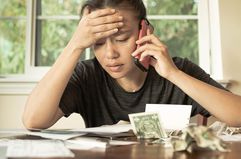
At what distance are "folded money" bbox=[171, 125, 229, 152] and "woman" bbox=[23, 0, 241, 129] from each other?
0.45 metres

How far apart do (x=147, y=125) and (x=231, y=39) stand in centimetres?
128

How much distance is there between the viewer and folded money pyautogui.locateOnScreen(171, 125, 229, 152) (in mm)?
A: 625

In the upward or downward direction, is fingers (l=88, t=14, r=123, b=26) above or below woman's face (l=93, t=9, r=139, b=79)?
above

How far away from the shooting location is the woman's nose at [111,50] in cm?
112

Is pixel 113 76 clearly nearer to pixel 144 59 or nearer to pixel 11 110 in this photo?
pixel 144 59

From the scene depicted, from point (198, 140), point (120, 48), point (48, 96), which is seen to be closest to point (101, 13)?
point (120, 48)

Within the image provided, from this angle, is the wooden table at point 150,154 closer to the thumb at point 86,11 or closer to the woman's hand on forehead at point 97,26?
the woman's hand on forehead at point 97,26

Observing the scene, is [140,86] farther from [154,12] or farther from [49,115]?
[154,12]

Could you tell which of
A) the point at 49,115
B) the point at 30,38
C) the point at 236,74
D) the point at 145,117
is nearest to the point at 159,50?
the point at 145,117

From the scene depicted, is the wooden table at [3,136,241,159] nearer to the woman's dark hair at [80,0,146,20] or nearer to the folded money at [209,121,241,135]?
the folded money at [209,121,241,135]

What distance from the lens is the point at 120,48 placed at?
3.77 feet

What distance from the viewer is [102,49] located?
3.81 feet

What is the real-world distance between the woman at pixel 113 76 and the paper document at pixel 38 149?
37 cm

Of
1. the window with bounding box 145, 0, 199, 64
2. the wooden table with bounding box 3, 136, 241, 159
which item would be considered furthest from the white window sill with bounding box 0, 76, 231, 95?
the wooden table with bounding box 3, 136, 241, 159
